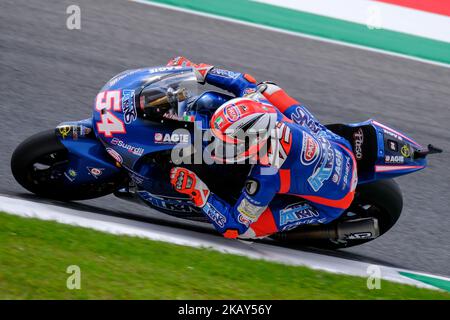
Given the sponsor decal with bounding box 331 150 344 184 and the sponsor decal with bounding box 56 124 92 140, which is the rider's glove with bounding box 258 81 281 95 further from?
the sponsor decal with bounding box 56 124 92 140

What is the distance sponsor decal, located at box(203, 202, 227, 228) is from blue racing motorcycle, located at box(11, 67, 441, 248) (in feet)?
0.83

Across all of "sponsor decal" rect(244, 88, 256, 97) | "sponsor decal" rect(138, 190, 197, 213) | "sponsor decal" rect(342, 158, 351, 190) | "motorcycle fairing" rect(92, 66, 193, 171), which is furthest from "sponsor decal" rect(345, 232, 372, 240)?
"motorcycle fairing" rect(92, 66, 193, 171)

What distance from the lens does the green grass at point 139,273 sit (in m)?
4.59

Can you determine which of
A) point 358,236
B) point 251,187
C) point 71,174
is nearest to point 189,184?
point 251,187

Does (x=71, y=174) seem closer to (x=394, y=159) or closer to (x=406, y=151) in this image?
(x=394, y=159)

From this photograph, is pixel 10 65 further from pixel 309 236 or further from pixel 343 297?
pixel 343 297

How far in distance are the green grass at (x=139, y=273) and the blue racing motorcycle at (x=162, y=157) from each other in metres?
0.51

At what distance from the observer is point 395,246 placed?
6625 millimetres

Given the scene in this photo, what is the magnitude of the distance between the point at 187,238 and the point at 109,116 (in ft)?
3.32

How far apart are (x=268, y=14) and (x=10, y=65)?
Result: 3.71 meters

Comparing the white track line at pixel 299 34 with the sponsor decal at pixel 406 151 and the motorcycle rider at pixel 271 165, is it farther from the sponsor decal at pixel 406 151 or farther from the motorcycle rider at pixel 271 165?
the sponsor decal at pixel 406 151

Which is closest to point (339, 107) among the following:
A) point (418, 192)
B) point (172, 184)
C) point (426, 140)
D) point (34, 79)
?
point (426, 140)

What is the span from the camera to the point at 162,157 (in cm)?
564
